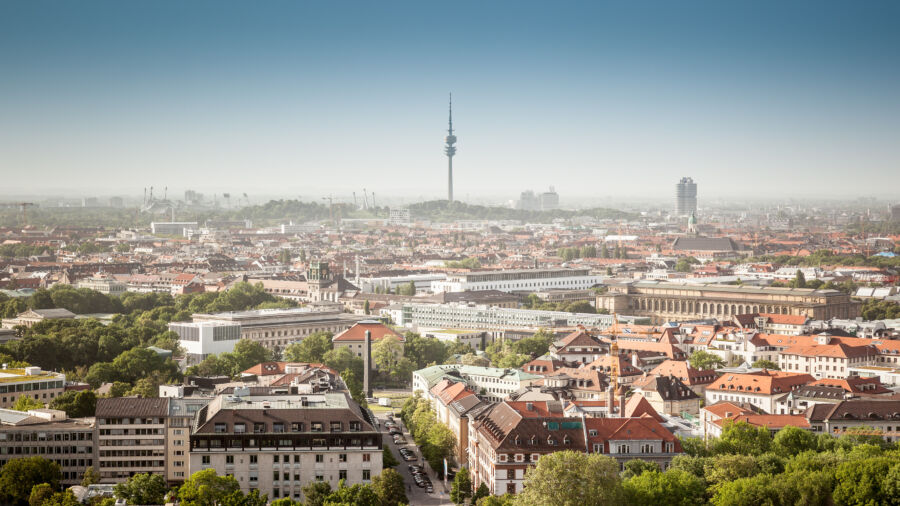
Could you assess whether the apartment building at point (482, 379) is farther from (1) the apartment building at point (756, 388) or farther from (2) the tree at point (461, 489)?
(2) the tree at point (461, 489)

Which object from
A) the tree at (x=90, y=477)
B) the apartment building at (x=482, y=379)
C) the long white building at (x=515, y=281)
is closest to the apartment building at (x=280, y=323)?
the apartment building at (x=482, y=379)

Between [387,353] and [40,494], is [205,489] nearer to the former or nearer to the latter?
[40,494]

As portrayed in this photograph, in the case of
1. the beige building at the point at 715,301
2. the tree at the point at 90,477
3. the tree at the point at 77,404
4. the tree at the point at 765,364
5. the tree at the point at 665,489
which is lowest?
the beige building at the point at 715,301

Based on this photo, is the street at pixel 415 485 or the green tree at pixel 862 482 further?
the street at pixel 415 485

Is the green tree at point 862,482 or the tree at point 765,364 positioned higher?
the green tree at point 862,482

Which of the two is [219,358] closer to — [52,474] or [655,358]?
[655,358]

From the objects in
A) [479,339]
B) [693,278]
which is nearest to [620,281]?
[693,278]

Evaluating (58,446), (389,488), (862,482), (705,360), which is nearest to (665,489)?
(862,482)
